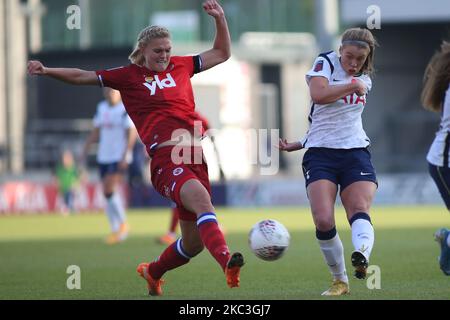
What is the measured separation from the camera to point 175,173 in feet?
26.4

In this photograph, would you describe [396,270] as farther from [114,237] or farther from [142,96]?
[114,237]

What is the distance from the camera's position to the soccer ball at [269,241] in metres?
8.01

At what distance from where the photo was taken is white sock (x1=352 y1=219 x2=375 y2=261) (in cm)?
775

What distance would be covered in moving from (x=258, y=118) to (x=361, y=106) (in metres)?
29.2

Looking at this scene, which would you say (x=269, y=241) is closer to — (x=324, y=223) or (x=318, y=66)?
(x=324, y=223)

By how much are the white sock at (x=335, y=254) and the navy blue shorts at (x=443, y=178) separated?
1296mm

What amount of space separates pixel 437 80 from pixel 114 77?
8.89ft

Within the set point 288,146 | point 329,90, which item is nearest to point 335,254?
point 288,146

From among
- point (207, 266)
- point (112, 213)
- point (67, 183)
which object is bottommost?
point (67, 183)

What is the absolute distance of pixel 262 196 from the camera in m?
27.9

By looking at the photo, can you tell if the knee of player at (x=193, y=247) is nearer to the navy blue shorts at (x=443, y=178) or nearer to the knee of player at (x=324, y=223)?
the knee of player at (x=324, y=223)

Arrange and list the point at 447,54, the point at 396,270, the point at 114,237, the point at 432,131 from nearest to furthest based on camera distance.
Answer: the point at 447,54
the point at 396,270
the point at 114,237
the point at 432,131

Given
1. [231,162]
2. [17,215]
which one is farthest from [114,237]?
[231,162]

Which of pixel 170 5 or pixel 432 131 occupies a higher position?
pixel 170 5
